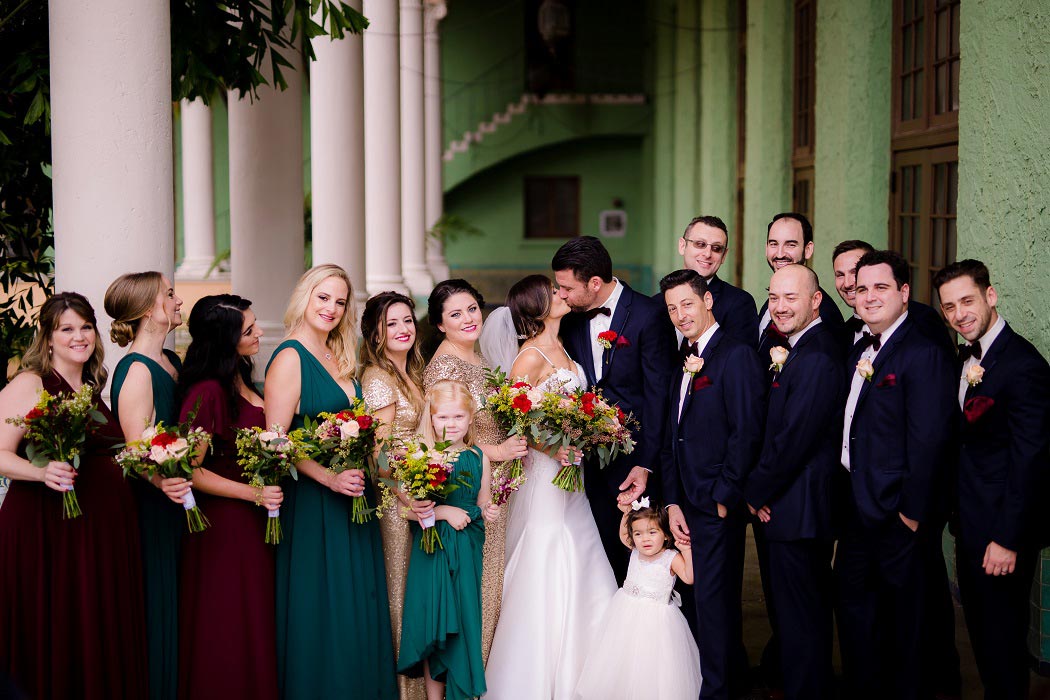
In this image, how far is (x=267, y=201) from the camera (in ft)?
27.4

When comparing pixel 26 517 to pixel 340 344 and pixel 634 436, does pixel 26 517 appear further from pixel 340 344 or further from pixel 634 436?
pixel 634 436

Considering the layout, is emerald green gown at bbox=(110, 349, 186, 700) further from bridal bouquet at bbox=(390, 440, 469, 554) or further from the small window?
the small window

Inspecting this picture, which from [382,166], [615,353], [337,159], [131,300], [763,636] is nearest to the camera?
[131,300]

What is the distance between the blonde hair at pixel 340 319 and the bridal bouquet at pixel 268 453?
1.81 ft

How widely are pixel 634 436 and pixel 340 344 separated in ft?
5.01

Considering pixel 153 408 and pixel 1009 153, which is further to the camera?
pixel 1009 153

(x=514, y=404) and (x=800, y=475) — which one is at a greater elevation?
(x=514, y=404)

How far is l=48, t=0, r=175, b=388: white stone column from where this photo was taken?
5.01 meters

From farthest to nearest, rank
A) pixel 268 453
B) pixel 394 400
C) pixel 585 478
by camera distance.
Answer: pixel 585 478
pixel 394 400
pixel 268 453

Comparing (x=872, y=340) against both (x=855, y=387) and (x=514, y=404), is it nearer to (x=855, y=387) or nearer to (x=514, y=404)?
(x=855, y=387)

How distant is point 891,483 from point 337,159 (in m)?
6.70

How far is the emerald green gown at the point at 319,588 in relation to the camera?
4789mm

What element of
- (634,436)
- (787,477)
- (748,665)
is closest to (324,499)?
(634,436)

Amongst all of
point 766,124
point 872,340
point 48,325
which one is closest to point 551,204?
point 766,124
